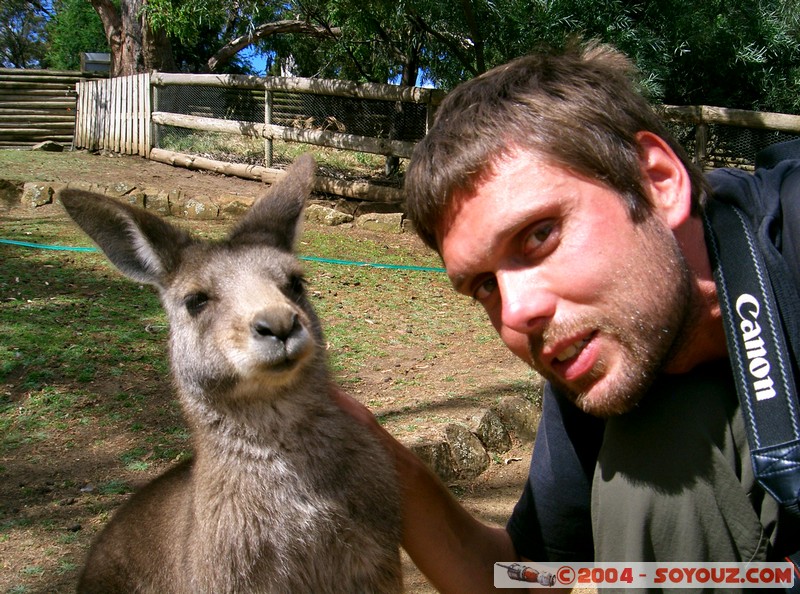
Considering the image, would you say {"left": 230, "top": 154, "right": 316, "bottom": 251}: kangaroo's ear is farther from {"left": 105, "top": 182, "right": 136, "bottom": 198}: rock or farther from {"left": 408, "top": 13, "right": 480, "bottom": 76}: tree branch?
{"left": 105, "top": 182, "right": 136, "bottom": 198}: rock

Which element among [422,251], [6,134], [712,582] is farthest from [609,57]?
[6,134]

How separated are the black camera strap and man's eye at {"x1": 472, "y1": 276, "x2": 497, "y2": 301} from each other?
63 cm

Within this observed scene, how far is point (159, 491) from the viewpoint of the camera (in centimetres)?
304

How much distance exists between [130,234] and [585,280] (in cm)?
187

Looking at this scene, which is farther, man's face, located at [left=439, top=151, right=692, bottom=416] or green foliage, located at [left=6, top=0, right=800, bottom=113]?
green foliage, located at [left=6, top=0, right=800, bottom=113]

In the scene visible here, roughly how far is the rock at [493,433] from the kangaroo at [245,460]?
5.99ft

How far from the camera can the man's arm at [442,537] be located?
8.89 ft

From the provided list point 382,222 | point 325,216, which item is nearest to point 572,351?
point 382,222

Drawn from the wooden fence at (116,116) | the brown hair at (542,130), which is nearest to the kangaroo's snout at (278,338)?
the brown hair at (542,130)

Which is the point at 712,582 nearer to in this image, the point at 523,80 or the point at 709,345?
the point at 709,345

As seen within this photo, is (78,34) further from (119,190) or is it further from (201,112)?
(119,190)

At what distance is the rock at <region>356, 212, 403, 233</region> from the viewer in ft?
33.0

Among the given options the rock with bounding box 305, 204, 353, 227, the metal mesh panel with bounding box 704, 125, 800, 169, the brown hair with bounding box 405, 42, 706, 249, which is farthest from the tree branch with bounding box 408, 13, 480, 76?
the brown hair with bounding box 405, 42, 706, 249

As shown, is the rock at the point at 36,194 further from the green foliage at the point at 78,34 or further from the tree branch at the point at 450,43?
the green foliage at the point at 78,34
